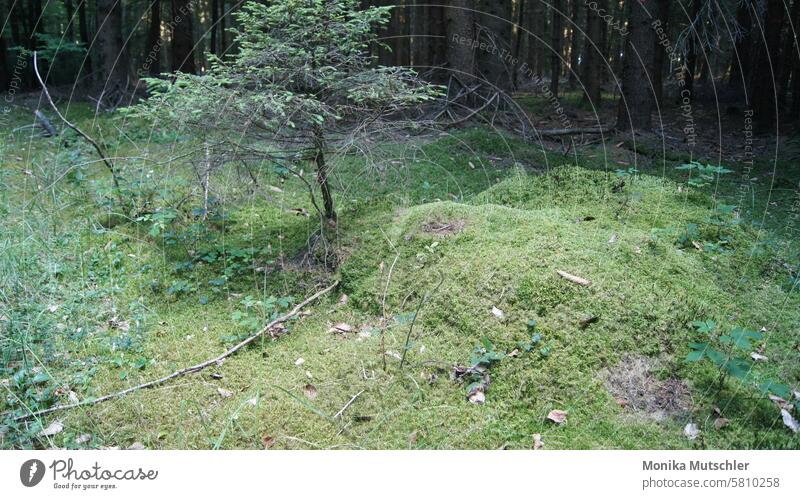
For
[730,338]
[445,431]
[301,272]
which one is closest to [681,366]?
[730,338]

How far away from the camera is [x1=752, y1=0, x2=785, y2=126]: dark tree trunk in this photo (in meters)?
7.46

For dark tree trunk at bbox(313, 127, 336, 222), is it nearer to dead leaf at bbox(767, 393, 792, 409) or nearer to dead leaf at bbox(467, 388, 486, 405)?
dead leaf at bbox(467, 388, 486, 405)

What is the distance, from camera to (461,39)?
7.22 meters

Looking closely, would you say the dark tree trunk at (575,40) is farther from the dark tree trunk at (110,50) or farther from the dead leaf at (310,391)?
the dead leaf at (310,391)

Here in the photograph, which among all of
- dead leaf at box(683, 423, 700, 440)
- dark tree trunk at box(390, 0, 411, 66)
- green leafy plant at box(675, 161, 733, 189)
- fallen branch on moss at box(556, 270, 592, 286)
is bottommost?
dead leaf at box(683, 423, 700, 440)

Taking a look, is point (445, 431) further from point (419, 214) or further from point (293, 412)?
point (419, 214)

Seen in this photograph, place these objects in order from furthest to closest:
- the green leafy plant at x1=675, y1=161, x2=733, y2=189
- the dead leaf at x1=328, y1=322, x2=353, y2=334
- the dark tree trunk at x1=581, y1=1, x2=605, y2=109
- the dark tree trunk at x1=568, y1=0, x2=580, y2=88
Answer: the dark tree trunk at x1=568, y1=0, x2=580, y2=88 < the dark tree trunk at x1=581, y1=1, x2=605, y2=109 < the green leafy plant at x1=675, y1=161, x2=733, y2=189 < the dead leaf at x1=328, y1=322, x2=353, y2=334

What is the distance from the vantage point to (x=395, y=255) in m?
3.56

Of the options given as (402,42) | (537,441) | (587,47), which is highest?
(402,42)

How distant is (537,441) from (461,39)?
627 centimetres

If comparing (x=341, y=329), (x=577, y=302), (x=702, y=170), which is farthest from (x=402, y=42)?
(x=577, y=302)

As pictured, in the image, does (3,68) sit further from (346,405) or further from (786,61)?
(786,61)
